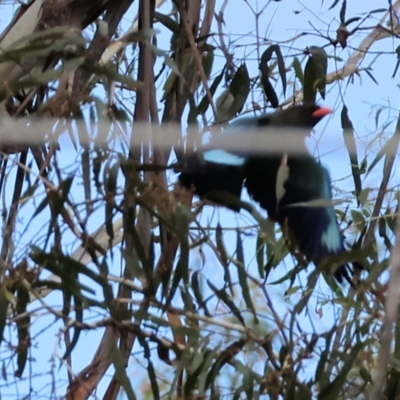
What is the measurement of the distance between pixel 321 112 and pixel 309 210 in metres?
0.27

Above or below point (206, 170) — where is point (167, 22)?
above

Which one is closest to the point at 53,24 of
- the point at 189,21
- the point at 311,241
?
the point at 189,21

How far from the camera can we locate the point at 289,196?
139 centimetres

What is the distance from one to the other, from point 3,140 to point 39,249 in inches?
6.6

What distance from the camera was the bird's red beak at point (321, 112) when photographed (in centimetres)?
160

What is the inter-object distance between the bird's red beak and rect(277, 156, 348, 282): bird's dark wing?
0.21 meters

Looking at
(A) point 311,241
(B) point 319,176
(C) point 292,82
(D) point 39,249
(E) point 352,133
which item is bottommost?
(D) point 39,249

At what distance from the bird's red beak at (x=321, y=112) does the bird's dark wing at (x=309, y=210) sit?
0.68 ft

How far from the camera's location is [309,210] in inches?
55.1

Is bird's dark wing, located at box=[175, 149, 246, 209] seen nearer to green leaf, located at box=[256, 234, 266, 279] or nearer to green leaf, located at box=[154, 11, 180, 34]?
green leaf, located at box=[256, 234, 266, 279]

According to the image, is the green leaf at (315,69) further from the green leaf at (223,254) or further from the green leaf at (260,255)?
the green leaf at (223,254)

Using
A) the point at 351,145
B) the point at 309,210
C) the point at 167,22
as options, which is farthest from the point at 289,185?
the point at 167,22

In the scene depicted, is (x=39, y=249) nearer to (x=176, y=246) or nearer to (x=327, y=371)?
(x=176, y=246)

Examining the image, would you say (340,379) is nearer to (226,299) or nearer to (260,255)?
(226,299)
